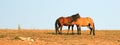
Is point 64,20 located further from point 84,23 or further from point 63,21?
point 84,23

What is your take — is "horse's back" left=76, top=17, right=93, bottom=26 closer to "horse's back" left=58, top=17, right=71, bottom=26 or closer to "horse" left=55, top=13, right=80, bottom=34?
"horse" left=55, top=13, right=80, bottom=34

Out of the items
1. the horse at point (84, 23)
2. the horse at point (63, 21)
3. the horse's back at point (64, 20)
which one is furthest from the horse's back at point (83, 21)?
the horse's back at point (64, 20)

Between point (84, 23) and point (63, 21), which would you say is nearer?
point (63, 21)

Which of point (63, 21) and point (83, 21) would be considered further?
point (83, 21)

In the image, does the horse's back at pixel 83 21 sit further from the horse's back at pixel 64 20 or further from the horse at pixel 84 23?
the horse's back at pixel 64 20

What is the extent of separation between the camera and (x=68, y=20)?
35750 millimetres

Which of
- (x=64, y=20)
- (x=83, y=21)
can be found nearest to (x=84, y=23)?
(x=83, y=21)

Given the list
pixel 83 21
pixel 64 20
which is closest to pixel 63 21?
pixel 64 20

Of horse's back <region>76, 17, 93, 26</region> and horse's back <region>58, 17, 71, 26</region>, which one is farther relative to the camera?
horse's back <region>76, 17, 93, 26</region>

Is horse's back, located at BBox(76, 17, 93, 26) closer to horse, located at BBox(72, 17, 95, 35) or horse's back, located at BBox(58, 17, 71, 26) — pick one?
horse, located at BBox(72, 17, 95, 35)

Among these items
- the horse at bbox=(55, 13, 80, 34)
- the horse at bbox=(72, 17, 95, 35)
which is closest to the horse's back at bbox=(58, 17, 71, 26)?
the horse at bbox=(55, 13, 80, 34)

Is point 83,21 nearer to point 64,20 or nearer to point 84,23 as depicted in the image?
point 84,23

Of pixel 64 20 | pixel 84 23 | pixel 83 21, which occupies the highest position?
pixel 64 20

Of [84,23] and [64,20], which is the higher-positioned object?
[64,20]
